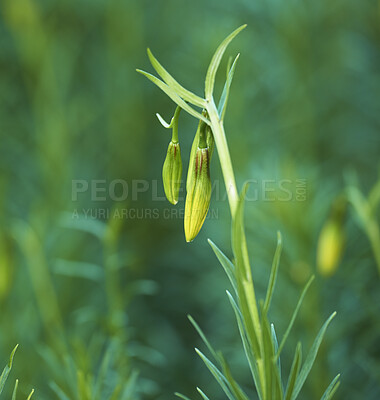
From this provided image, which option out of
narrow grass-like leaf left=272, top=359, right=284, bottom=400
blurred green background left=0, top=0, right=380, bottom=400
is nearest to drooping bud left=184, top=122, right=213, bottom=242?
narrow grass-like leaf left=272, top=359, right=284, bottom=400

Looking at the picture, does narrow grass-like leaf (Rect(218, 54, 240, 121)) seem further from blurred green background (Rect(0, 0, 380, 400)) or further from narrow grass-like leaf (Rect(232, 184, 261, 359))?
blurred green background (Rect(0, 0, 380, 400))

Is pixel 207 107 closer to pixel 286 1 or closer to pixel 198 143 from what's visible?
pixel 198 143

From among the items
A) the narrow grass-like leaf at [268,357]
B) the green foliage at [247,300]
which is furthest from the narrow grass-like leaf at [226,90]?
the narrow grass-like leaf at [268,357]

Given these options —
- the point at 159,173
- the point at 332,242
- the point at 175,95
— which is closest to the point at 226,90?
the point at 175,95

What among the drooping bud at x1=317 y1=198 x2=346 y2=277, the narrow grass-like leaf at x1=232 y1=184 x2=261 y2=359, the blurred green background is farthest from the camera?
the blurred green background

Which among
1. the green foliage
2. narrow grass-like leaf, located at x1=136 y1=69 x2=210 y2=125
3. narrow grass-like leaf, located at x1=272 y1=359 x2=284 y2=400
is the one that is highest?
narrow grass-like leaf, located at x1=136 y1=69 x2=210 y2=125

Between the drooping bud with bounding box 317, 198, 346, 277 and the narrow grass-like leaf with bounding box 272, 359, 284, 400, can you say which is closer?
the narrow grass-like leaf with bounding box 272, 359, 284, 400
